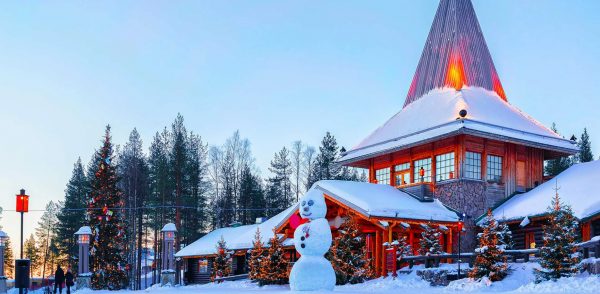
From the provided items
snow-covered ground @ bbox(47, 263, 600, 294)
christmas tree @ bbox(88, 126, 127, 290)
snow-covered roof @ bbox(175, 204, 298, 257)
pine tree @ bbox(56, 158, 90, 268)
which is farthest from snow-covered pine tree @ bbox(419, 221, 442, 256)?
pine tree @ bbox(56, 158, 90, 268)

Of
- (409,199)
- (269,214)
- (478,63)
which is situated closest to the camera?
(409,199)

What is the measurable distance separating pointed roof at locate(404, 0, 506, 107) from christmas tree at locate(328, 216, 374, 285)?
37.5ft

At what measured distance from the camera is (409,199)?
1104 inches

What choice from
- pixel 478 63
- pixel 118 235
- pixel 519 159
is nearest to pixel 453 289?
pixel 519 159

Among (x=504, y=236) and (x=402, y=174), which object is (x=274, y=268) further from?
(x=504, y=236)

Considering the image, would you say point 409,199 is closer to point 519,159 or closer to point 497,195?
point 497,195

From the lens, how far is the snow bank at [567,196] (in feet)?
75.9

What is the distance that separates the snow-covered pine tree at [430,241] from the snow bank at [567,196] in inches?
105

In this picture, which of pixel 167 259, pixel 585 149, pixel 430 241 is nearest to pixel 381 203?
pixel 430 241

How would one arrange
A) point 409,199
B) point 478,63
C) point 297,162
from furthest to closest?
point 297,162
point 478,63
point 409,199

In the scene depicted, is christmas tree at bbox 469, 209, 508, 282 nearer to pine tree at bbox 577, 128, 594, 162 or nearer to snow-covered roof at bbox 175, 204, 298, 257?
snow-covered roof at bbox 175, 204, 298, 257

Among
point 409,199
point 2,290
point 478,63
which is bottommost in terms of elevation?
point 2,290

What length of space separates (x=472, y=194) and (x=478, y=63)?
25.4ft

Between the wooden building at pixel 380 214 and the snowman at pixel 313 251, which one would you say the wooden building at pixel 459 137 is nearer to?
the wooden building at pixel 380 214
